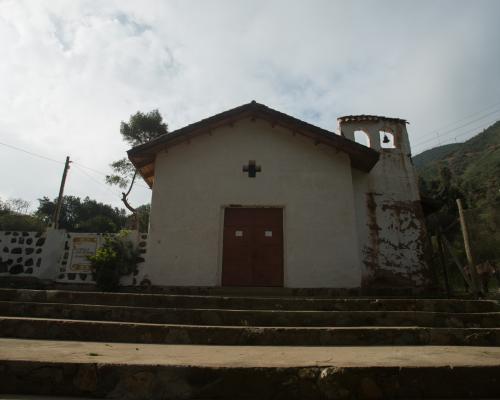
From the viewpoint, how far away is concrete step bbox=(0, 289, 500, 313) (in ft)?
17.9

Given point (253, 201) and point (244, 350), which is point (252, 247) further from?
point (244, 350)

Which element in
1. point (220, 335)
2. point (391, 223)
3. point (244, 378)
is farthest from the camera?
point (391, 223)

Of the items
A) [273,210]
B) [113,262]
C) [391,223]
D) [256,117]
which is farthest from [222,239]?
[391,223]

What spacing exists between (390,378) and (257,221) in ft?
23.5

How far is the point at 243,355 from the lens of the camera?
3301mm

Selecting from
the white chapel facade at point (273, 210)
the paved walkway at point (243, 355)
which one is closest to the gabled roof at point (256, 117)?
the white chapel facade at point (273, 210)

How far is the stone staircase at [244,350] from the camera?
105 inches

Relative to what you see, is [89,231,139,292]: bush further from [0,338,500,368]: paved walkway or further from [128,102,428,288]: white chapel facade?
[0,338,500,368]: paved walkway

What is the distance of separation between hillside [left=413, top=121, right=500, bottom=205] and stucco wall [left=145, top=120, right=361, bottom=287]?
28.7 meters

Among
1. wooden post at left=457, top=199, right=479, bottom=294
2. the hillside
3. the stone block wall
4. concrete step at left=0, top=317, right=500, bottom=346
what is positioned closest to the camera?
concrete step at left=0, top=317, right=500, bottom=346

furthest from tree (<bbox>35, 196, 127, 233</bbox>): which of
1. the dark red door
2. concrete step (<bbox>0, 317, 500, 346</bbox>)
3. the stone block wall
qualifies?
concrete step (<bbox>0, 317, 500, 346</bbox>)

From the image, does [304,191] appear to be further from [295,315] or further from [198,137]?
[295,315]

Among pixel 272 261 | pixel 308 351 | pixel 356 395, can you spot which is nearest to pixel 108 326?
pixel 308 351

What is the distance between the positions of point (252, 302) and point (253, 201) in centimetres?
455
